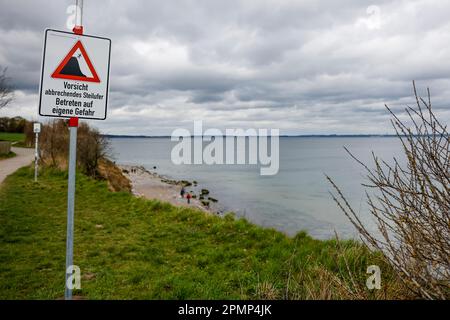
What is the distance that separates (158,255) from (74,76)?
15.0ft

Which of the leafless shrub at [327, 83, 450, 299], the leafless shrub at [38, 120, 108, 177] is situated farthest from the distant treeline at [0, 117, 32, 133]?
the leafless shrub at [327, 83, 450, 299]

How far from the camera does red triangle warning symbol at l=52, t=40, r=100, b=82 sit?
3168mm

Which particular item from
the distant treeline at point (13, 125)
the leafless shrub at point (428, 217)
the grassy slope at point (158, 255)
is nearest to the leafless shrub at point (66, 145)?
the grassy slope at point (158, 255)

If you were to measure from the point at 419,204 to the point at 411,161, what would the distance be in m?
0.46

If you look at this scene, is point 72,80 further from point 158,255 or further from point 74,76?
point 158,255

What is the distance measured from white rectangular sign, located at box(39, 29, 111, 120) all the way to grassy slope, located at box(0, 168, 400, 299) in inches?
112

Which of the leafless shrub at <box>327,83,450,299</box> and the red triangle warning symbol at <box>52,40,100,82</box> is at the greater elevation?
the red triangle warning symbol at <box>52,40,100,82</box>

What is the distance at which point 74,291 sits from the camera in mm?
4953

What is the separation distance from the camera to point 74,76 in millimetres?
3217

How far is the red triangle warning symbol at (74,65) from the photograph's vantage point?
3.17 metres

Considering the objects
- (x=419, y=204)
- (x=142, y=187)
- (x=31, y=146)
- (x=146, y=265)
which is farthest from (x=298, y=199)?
(x=31, y=146)

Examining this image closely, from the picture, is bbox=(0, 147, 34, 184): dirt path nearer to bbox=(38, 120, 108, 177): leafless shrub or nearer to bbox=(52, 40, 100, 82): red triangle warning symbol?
bbox=(38, 120, 108, 177): leafless shrub
